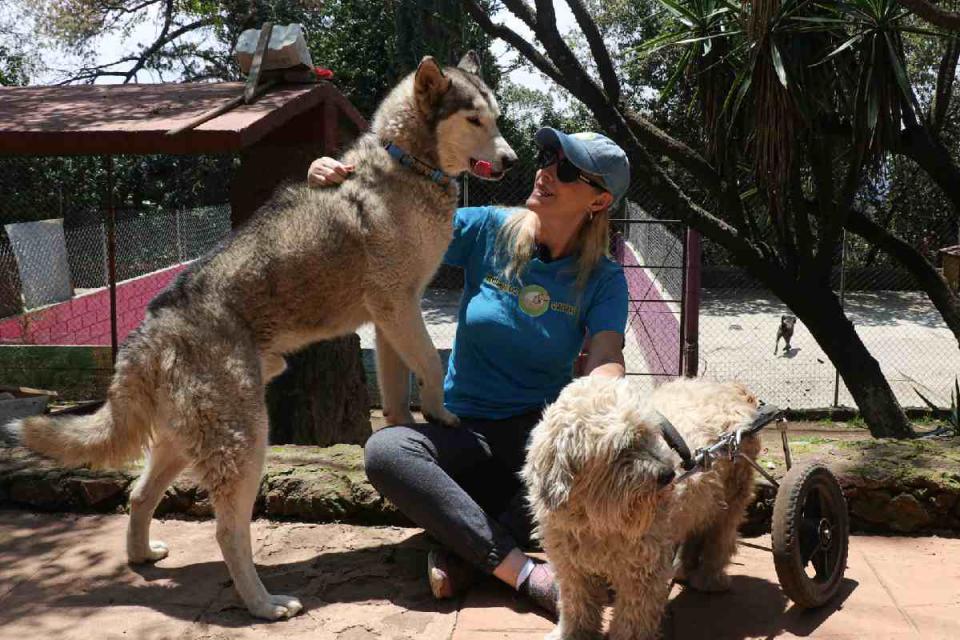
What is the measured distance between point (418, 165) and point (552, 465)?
185 centimetres

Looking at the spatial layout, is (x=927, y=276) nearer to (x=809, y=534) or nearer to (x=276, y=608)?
(x=809, y=534)

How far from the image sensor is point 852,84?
8414 mm

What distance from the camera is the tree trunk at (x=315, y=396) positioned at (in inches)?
235

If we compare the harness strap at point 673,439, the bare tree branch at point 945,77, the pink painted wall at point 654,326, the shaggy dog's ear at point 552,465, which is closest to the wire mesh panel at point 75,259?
the pink painted wall at point 654,326

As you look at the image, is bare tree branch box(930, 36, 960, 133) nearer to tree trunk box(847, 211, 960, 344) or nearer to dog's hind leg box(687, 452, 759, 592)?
tree trunk box(847, 211, 960, 344)

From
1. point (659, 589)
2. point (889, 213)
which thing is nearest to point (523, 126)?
point (889, 213)

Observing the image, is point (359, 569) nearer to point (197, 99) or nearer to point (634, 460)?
point (634, 460)

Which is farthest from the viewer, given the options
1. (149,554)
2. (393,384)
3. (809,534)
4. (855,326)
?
(855,326)

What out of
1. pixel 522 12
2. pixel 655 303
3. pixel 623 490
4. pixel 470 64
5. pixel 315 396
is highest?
pixel 522 12

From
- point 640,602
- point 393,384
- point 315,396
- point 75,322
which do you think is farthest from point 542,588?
point 75,322

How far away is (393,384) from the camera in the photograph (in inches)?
165

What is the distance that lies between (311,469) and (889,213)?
1734cm

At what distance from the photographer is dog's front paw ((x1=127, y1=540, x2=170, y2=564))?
3.83m

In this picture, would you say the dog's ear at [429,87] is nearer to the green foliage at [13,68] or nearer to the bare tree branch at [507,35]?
the bare tree branch at [507,35]
